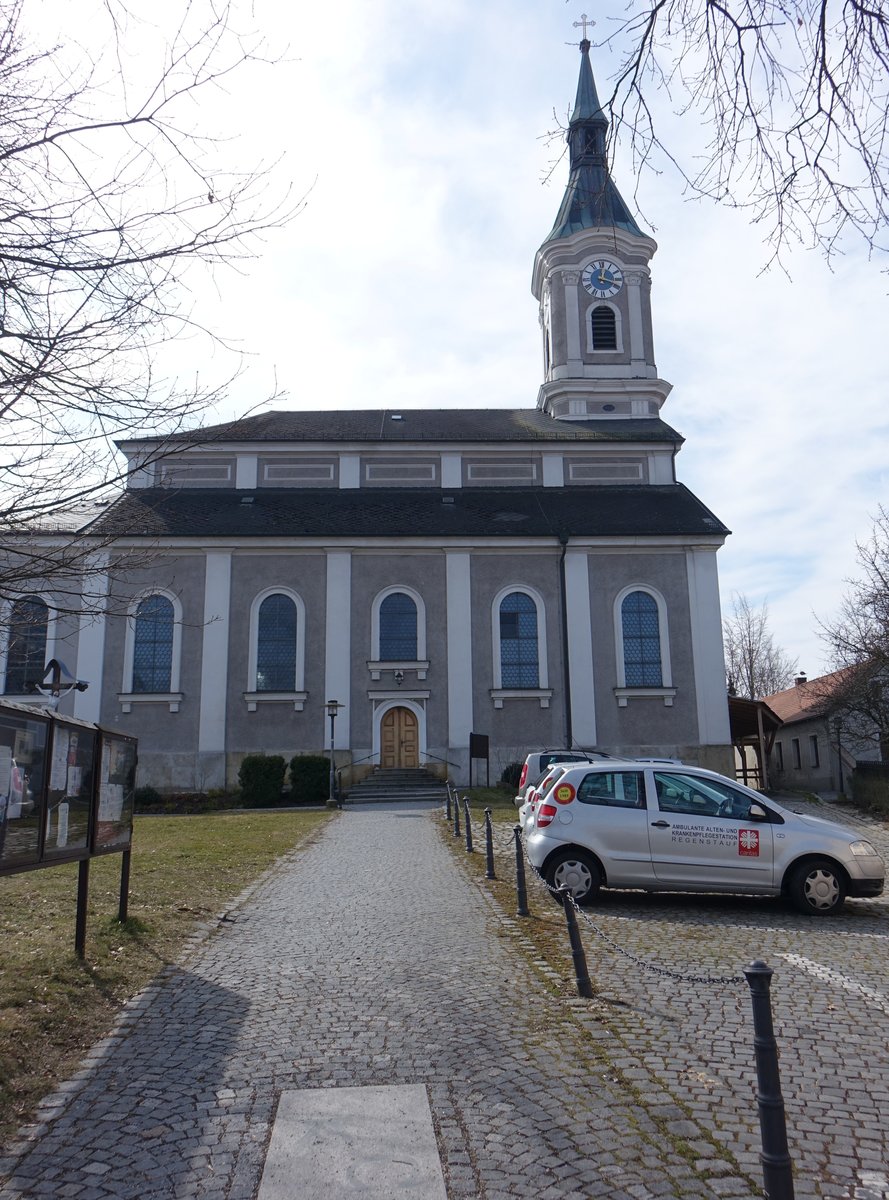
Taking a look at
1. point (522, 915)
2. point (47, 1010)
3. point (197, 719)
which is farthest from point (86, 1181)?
point (197, 719)

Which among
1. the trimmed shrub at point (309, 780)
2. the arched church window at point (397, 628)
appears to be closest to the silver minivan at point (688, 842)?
the trimmed shrub at point (309, 780)

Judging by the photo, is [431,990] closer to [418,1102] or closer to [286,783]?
[418,1102]

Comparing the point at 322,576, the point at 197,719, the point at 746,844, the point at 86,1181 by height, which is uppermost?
the point at 322,576

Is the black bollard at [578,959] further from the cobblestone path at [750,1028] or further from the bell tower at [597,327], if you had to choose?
the bell tower at [597,327]

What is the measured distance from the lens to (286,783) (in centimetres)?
2681

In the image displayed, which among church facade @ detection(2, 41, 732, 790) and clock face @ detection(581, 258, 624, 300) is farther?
clock face @ detection(581, 258, 624, 300)

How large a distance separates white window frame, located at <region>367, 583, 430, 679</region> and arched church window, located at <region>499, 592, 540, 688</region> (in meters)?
2.41

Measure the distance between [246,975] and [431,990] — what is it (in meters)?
1.55

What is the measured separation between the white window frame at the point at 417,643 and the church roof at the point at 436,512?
1.76 meters

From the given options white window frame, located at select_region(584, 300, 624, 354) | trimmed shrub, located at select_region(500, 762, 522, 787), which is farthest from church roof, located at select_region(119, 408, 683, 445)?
trimmed shrub, located at select_region(500, 762, 522, 787)

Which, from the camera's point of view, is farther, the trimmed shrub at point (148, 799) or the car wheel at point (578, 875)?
the trimmed shrub at point (148, 799)

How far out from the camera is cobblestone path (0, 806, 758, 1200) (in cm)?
394

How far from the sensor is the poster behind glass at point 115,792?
314 inches

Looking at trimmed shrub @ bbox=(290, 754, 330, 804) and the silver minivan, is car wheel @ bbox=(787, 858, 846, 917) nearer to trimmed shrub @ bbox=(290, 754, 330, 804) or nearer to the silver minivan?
the silver minivan
